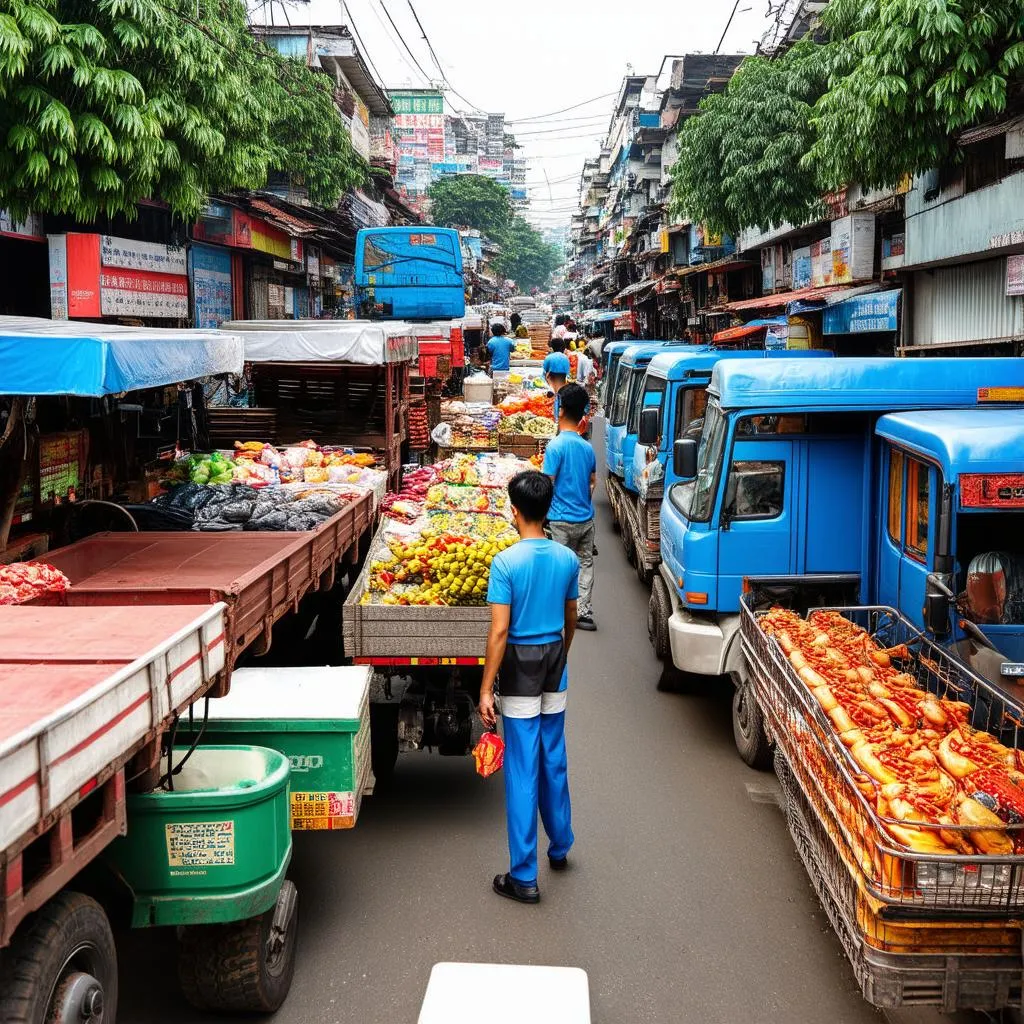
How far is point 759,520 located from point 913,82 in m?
6.62

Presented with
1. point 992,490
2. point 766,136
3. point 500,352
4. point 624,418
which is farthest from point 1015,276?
point 500,352

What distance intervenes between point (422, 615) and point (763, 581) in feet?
8.09

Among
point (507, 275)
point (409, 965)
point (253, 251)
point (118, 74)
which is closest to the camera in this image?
point (409, 965)

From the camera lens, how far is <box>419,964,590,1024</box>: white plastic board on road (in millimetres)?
2865

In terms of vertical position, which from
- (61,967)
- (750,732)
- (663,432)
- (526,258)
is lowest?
(750,732)

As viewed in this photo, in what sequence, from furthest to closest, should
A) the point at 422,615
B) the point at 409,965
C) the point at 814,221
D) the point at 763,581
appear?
the point at 814,221, the point at 763,581, the point at 422,615, the point at 409,965

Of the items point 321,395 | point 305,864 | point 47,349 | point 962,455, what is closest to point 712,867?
point 305,864

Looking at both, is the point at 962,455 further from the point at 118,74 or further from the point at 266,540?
the point at 118,74

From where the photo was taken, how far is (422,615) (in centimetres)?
591

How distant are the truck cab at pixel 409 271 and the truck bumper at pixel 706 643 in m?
17.1

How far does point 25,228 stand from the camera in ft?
46.2

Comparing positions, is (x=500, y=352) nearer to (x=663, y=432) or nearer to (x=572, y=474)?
(x=663, y=432)

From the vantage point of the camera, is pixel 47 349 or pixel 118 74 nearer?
pixel 47 349

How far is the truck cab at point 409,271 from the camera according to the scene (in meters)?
23.0
